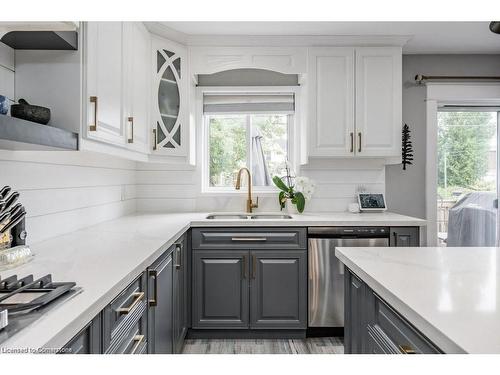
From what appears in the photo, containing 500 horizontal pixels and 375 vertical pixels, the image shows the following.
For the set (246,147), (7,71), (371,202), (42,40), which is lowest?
(371,202)

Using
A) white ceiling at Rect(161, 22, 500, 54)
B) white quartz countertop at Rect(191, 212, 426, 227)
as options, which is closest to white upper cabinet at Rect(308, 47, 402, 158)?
white ceiling at Rect(161, 22, 500, 54)

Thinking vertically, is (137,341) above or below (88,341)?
below

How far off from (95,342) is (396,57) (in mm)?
3067

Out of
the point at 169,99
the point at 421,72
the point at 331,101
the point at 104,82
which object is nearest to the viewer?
the point at 104,82

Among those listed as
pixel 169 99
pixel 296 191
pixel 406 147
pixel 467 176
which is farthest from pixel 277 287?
pixel 467 176

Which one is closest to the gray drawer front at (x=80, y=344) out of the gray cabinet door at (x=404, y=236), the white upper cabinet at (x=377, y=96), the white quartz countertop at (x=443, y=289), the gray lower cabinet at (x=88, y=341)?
the gray lower cabinet at (x=88, y=341)

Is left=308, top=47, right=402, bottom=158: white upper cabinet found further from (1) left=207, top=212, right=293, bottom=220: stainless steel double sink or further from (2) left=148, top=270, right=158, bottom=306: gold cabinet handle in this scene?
(2) left=148, top=270, right=158, bottom=306: gold cabinet handle

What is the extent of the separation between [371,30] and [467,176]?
182cm

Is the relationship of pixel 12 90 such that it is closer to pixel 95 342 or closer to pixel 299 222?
pixel 95 342

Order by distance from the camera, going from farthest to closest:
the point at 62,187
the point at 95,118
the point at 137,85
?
the point at 137,85
the point at 62,187
the point at 95,118

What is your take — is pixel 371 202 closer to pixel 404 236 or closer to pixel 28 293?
pixel 404 236

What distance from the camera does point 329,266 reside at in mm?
2785

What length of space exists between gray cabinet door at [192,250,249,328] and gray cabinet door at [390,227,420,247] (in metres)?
1.11

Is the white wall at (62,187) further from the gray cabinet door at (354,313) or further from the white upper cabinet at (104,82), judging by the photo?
the gray cabinet door at (354,313)
